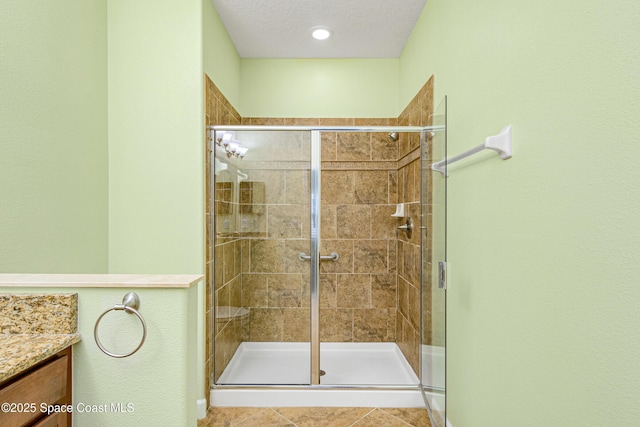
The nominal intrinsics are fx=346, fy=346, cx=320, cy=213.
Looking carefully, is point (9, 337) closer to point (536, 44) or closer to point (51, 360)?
point (51, 360)

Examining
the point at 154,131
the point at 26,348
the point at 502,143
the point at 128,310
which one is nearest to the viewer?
the point at 26,348

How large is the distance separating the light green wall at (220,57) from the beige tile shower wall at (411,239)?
4.73 ft

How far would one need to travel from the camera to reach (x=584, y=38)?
882mm

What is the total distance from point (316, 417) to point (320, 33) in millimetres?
2727

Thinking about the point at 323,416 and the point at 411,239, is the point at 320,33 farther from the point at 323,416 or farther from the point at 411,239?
the point at 323,416

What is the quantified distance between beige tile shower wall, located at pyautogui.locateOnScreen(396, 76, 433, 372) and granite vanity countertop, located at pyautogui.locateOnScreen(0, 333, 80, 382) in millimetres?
1905

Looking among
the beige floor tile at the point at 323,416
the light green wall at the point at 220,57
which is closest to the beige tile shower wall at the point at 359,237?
the beige floor tile at the point at 323,416

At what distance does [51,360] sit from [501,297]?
1486mm

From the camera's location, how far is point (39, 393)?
0.94m

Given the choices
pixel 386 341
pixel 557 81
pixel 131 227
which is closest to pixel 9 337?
pixel 131 227

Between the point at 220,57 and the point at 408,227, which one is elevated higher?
the point at 220,57

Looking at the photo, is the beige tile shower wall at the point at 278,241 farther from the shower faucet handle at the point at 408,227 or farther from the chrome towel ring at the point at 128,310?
the chrome towel ring at the point at 128,310

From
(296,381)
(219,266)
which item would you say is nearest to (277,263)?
(219,266)

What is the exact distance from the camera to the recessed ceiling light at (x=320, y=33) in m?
2.66
